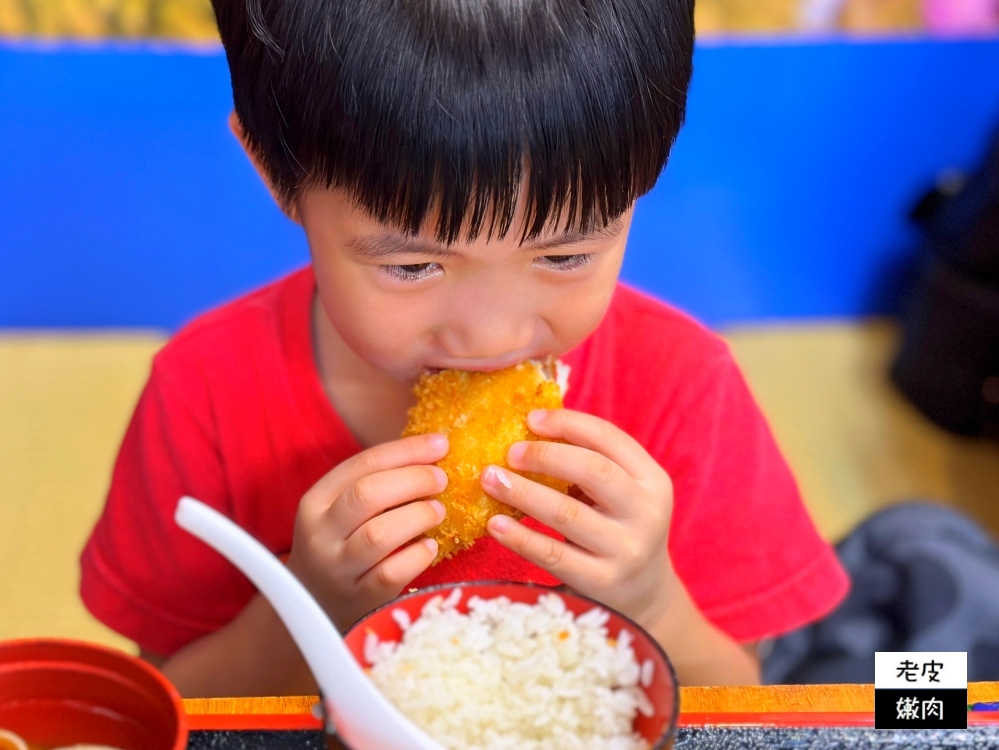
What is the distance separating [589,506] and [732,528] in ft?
0.96

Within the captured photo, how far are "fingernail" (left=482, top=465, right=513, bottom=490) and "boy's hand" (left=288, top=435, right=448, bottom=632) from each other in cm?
4

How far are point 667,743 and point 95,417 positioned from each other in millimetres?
2312

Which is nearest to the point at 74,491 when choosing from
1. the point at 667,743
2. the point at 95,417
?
the point at 95,417

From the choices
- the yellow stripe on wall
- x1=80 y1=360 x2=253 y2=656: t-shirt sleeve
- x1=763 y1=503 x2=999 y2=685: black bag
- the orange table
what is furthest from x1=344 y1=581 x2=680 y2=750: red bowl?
the yellow stripe on wall

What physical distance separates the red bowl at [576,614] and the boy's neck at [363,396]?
47 centimetres

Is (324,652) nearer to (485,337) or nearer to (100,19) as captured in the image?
(485,337)

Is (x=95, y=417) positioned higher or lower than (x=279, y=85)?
lower

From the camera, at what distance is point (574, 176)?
886mm

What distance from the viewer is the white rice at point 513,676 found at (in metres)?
0.77

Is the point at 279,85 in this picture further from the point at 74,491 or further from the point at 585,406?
the point at 74,491

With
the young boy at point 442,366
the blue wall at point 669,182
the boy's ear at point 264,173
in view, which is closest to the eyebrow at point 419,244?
the young boy at point 442,366

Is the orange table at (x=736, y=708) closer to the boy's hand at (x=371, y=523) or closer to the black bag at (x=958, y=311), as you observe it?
the boy's hand at (x=371, y=523)

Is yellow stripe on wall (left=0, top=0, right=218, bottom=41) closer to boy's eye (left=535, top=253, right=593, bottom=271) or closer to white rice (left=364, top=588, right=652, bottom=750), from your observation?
boy's eye (left=535, top=253, right=593, bottom=271)

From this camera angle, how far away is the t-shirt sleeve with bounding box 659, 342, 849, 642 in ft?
4.11
